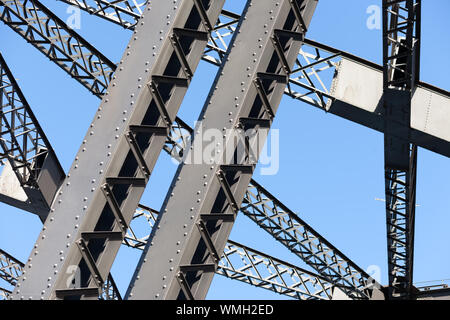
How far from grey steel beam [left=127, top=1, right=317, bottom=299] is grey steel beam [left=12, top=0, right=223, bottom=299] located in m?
0.59

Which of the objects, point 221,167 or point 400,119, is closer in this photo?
point 221,167

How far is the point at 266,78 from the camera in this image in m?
11.7

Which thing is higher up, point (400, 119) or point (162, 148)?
point (400, 119)

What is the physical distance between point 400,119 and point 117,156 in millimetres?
10747

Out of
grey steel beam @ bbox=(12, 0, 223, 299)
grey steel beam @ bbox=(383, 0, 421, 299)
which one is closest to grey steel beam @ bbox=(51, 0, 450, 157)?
grey steel beam @ bbox=(383, 0, 421, 299)

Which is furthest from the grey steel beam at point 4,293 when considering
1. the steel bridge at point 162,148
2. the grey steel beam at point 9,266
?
the steel bridge at point 162,148

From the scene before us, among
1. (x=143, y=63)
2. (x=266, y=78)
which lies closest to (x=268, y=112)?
(x=266, y=78)

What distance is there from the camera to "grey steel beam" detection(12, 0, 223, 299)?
31.2ft

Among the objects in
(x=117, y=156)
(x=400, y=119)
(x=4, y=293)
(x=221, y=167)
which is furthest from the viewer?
(x=4, y=293)

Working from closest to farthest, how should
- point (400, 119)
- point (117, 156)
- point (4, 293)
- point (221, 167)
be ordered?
point (117, 156)
point (221, 167)
point (400, 119)
point (4, 293)

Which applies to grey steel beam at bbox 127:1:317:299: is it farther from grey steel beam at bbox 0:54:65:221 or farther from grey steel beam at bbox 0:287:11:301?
grey steel beam at bbox 0:287:11:301

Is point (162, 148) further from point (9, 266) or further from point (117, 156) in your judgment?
point (9, 266)

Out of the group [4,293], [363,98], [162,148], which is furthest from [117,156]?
[4,293]

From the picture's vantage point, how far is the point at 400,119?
62.2ft
